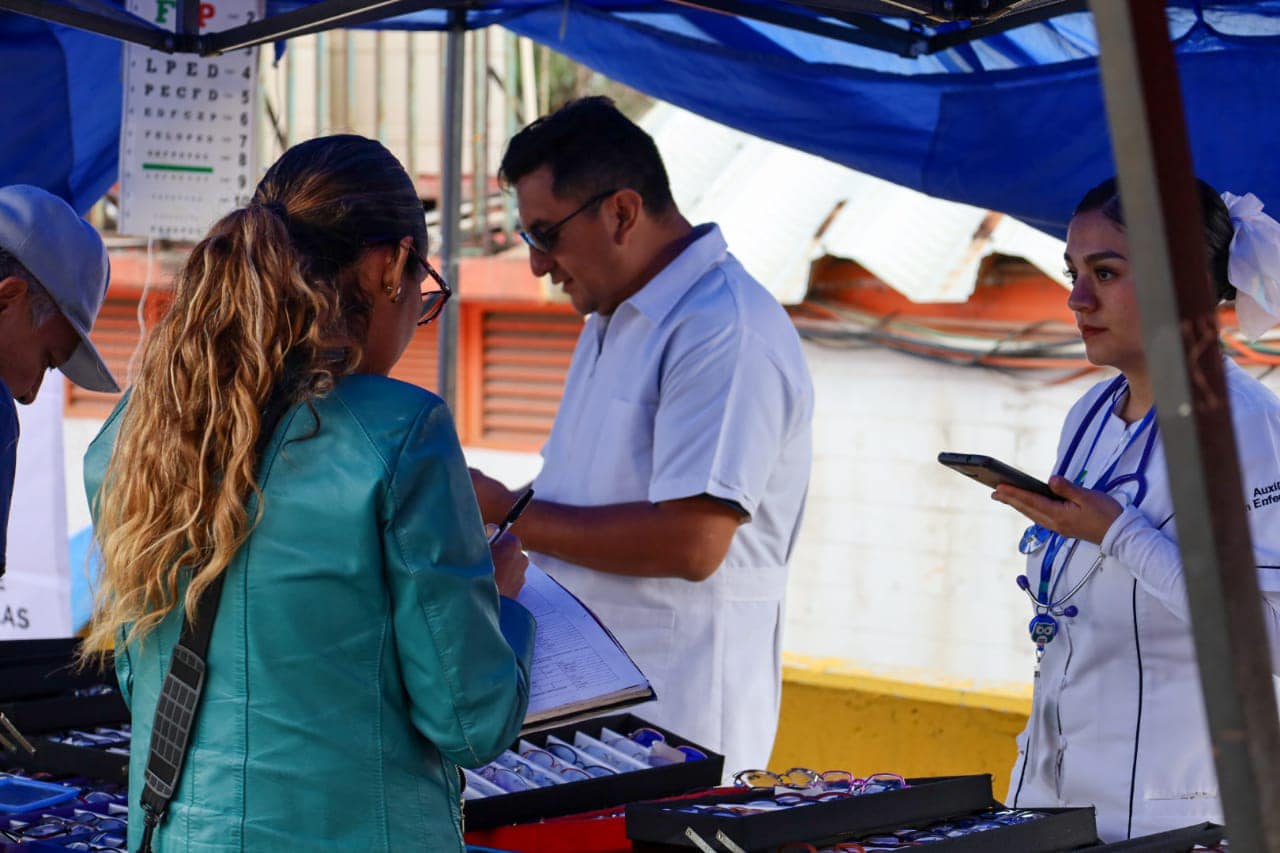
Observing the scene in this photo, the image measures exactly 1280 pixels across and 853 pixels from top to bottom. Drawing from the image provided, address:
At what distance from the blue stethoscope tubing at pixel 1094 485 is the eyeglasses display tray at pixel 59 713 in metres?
1.44

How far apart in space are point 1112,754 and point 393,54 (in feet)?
28.5

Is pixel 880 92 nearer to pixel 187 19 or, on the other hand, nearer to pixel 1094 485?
pixel 1094 485

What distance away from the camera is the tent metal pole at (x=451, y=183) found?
12.2 ft

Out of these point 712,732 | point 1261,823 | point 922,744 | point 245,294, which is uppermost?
point 245,294

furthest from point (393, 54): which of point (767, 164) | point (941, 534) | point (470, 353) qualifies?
point (941, 534)

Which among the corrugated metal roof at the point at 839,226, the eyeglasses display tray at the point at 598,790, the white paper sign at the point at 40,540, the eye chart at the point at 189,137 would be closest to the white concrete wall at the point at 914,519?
the corrugated metal roof at the point at 839,226

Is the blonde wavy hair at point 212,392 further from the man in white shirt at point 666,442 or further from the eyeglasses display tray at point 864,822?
the man in white shirt at point 666,442

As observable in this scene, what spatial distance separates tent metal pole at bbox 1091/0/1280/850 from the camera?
889mm

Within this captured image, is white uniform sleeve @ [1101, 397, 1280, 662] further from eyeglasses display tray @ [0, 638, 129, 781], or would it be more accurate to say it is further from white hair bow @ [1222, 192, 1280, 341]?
eyeglasses display tray @ [0, 638, 129, 781]

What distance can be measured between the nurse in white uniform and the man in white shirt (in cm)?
62

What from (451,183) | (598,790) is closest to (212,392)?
(598,790)

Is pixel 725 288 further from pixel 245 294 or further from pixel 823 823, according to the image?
pixel 245 294

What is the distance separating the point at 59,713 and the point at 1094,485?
5.71 feet

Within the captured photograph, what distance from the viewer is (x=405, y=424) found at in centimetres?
148
